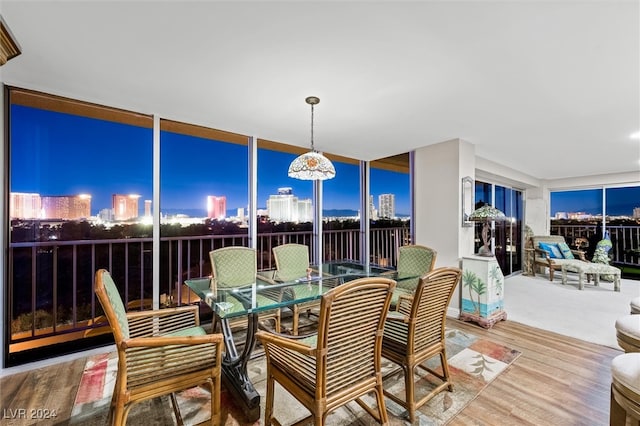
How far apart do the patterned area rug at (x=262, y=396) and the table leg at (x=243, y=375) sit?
61 millimetres

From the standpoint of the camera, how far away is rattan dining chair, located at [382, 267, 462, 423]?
67.4 inches

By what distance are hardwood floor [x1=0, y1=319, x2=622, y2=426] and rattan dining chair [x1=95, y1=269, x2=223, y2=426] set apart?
879 millimetres

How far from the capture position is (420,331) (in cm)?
181

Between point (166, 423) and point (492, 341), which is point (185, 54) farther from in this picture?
point (492, 341)

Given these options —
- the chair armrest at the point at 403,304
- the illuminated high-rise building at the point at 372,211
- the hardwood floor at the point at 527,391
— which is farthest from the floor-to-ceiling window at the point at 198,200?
the illuminated high-rise building at the point at 372,211

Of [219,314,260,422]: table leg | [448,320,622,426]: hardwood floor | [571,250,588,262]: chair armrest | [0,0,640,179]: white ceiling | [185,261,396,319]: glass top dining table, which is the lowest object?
[448,320,622,426]: hardwood floor

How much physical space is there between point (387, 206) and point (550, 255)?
3824 millimetres

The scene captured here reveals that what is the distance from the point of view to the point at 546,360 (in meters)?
2.55

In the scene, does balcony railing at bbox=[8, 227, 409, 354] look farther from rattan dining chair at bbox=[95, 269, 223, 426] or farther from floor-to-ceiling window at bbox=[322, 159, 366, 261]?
rattan dining chair at bbox=[95, 269, 223, 426]

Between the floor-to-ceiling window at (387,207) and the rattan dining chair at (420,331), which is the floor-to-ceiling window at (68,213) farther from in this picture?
the floor-to-ceiling window at (387,207)

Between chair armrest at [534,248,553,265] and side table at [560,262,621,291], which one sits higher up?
chair armrest at [534,248,553,265]

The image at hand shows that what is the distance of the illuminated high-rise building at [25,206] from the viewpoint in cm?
244

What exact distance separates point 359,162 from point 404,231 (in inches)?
67.4

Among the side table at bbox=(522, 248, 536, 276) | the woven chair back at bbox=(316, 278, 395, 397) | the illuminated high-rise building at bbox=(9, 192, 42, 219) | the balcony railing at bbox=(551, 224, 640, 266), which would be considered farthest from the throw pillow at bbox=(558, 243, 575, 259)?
the illuminated high-rise building at bbox=(9, 192, 42, 219)
